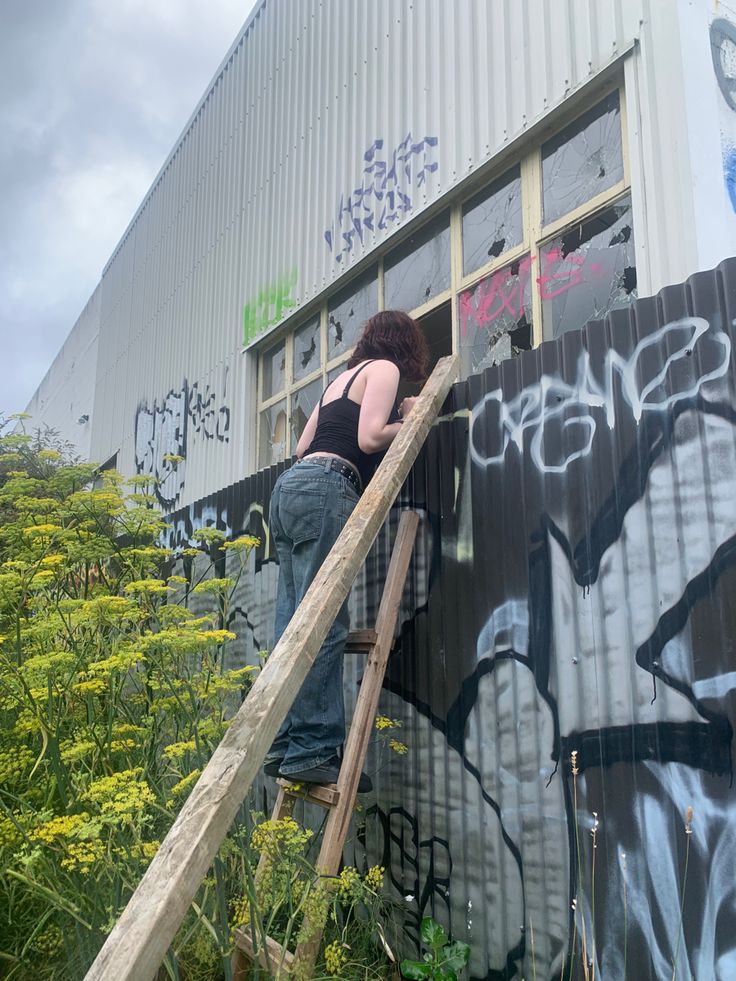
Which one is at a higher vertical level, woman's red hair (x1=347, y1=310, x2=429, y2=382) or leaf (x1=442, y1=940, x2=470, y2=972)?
woman's red hair (x1=347, y1=310, x2=429, y2=382)

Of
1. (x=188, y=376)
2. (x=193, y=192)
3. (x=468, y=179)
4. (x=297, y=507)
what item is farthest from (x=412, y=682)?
(x=193, y=192)

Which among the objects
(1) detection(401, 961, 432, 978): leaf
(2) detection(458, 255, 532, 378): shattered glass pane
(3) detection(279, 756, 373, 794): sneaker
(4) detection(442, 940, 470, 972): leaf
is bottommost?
(1) detection(401, 961, 432, 978): leaf

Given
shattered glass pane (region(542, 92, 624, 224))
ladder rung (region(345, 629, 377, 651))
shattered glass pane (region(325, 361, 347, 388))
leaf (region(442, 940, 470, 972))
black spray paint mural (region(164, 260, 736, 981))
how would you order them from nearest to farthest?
black spray paint mural (region(164, 260, 736, 981)) < leaf (region(442, 940, 470, 972)) < ladder rung (region(345, 629, 377, 651)) < shattered glass pane (region(542, 92, 624, 224)) < shattered glass pane (region(325, 361, 347, 388))

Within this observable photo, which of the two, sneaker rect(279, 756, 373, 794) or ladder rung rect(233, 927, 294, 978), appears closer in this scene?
ladder rung rect(233, 927, 294, 978)

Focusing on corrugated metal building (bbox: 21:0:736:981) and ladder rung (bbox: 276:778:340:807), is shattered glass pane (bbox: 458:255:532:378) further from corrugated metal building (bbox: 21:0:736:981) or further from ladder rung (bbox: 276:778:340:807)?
ladder rung (bbox: 276:778:340:807)

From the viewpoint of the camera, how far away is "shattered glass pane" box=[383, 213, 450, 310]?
15.9 feet

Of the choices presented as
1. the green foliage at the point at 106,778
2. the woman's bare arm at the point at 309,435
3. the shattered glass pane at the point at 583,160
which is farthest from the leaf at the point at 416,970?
the shattered glass pane at the point at 583,160

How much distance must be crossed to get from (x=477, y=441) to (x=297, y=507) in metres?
0.74

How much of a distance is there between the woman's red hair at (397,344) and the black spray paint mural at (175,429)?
13.3 feet

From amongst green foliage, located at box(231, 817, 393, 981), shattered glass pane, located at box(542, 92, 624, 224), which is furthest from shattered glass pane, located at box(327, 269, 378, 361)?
green foliage, located at box(231, 817, 393, 981)

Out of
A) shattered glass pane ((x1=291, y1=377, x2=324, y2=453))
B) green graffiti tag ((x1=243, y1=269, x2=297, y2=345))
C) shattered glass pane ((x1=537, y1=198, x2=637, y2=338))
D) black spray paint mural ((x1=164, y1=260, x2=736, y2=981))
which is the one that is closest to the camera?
black spray paint mural ((x1=164, y1=260, x2=736, y2=981))

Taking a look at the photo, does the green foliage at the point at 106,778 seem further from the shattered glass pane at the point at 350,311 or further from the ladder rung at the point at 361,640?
the shattered glass pane at the point at 350,311

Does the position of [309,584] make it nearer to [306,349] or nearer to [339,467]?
[339,467]

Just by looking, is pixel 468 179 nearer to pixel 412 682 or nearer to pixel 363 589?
pixel 363 589
